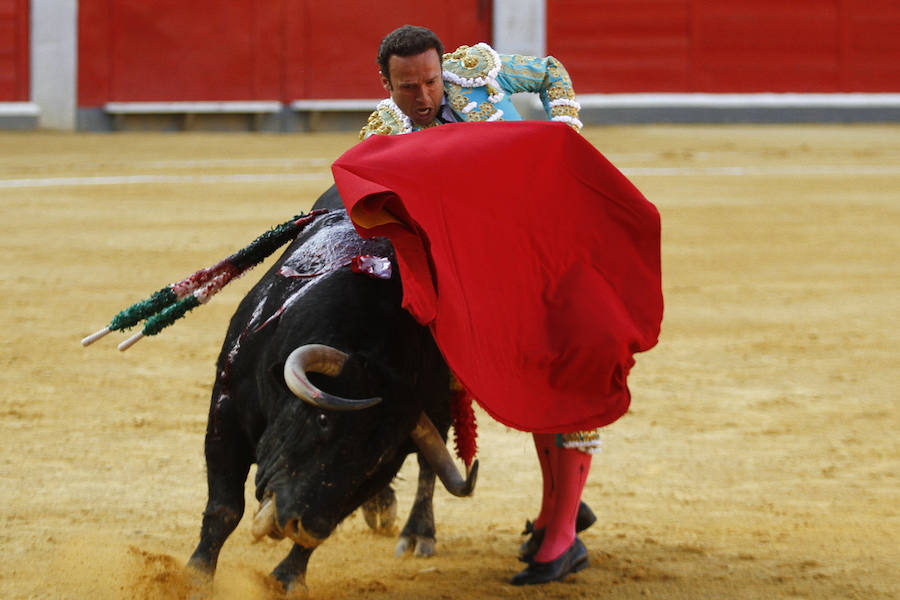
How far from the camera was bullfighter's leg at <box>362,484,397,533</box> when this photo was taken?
3061 mm

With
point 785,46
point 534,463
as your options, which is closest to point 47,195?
point 534,463

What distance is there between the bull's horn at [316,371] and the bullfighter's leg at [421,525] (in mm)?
763

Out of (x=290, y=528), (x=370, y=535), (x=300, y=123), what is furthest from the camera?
(x=300, y=123)

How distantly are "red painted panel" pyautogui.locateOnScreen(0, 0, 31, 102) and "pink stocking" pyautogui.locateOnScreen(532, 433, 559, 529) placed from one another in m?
9.06

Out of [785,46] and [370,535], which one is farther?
[785,46]

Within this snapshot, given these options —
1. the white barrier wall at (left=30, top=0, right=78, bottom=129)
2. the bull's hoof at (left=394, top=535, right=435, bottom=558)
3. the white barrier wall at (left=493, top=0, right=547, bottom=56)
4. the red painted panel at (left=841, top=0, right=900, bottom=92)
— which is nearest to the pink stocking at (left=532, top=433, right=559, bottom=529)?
the bull's hoof at (left=394, top=535, right=435, bottom=558)

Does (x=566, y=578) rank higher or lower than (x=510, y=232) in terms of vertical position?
lower

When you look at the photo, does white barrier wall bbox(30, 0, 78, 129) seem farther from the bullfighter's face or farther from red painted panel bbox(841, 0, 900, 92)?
the bullfighter's face

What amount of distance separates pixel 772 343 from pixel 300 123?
23.8 feet

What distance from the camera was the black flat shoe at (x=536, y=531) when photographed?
276cm

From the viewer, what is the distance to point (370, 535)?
3.10m

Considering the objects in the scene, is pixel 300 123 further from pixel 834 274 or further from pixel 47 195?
pixel 834 274

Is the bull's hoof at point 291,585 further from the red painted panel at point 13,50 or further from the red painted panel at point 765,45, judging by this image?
the red painted panel at point 765,45

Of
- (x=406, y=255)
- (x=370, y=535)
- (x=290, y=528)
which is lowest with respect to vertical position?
(x=370, y=535)
